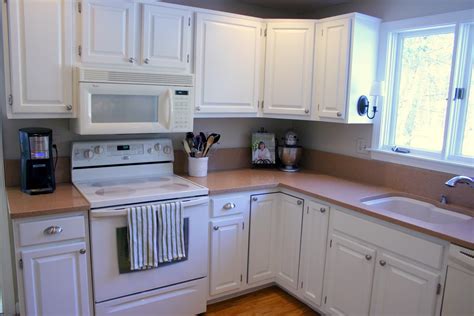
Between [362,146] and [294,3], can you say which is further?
[294,3]

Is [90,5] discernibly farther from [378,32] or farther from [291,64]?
[378,32]

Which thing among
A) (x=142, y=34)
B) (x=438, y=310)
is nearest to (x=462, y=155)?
(x=438, y=310)

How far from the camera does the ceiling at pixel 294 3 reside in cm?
308

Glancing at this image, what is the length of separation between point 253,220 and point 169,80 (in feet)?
3.79

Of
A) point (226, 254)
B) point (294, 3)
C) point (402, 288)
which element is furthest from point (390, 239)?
point (294, 3)

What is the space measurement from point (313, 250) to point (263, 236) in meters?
0.41

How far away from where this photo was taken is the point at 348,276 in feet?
7.71

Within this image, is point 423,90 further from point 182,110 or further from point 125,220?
point 125,220

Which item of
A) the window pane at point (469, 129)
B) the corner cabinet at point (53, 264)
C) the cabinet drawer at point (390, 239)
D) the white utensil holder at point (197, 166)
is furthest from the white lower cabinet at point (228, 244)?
the window pane at point (469, 129)

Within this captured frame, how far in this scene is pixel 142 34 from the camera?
2469 mm

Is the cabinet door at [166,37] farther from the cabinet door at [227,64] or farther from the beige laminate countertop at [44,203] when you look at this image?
the beige laminate countertop at [44,203]

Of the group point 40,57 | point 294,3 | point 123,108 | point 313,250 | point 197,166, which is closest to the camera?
point 40,57

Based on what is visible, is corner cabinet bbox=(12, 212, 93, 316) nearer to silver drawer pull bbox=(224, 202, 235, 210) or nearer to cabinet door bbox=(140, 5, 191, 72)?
silver drawer pull bbox=(224, 202, 235, 210)

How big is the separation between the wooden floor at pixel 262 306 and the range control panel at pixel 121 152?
115 centimetres
